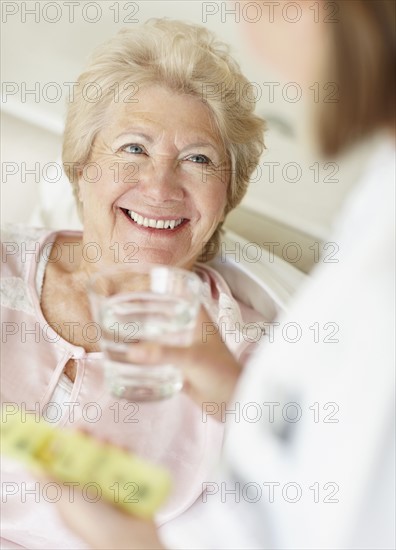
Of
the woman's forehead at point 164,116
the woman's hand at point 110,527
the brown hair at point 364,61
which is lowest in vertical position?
the woman's hand at point 110,527

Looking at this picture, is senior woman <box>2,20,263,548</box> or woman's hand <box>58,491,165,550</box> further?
senior woman <box>2,20,263,548</box>

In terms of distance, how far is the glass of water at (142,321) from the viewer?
637 mm

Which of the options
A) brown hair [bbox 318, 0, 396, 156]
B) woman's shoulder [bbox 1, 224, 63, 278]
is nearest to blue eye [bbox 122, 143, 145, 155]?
woman's shoulder [bbox 1, 224, 63, 278]

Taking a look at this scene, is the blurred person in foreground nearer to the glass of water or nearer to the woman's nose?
the glass of water

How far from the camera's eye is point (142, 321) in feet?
2.16

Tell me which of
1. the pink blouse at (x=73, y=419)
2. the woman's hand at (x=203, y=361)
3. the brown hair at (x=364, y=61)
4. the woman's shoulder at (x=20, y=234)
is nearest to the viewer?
the brown hair at (x=364, y=61)

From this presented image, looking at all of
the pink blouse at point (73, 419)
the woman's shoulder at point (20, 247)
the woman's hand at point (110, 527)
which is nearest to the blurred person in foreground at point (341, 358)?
the woman's hand at point (110, 527)

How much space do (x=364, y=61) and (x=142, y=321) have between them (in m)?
0.31

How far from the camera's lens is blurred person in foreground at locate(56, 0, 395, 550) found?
44 centimetres

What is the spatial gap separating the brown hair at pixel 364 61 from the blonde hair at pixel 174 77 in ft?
1.64

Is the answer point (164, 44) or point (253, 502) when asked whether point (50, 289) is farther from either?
point (253, 502)

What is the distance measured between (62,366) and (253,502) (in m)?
0.41

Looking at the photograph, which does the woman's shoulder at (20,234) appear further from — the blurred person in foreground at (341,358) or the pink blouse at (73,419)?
the blurred person in foreground at (341,358)

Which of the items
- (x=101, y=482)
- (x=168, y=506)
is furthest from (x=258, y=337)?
(x=101, y=482)
